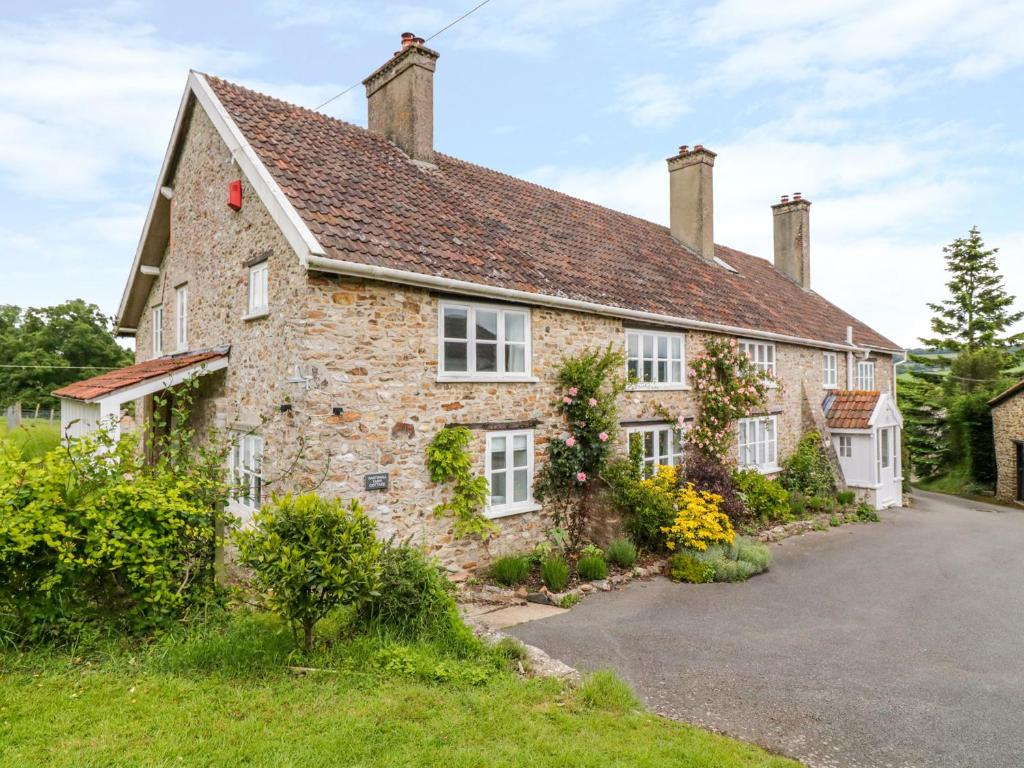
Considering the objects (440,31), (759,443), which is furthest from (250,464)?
(759,443)

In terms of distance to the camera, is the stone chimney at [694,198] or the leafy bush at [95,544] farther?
the stone chimney at [694,198]

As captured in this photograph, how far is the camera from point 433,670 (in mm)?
5785

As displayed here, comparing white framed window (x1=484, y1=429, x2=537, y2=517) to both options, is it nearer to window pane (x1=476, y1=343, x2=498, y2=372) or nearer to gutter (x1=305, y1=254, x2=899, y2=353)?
window pane (x1=476, y1=343, x2=498, y2=372)

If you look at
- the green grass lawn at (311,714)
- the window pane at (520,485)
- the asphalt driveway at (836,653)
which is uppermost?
the window pane at (520,485)

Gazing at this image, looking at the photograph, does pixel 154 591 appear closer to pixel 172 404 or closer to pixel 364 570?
pixel 364 570

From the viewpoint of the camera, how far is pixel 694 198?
1998cm

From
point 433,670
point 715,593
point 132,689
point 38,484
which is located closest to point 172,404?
point 38,484

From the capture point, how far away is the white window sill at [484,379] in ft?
31.7

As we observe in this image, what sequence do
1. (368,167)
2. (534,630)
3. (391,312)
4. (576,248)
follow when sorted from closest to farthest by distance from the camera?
(534,630) → (391,312) → (368,167) → (576,248)

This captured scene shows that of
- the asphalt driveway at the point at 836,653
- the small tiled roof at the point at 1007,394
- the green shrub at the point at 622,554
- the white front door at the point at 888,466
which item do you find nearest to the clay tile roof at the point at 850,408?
the white front door at the point at 888,466

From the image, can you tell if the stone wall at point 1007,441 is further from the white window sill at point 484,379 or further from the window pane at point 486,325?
the window pane at point 486,325

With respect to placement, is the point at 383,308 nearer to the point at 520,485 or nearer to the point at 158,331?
the point at 520,485

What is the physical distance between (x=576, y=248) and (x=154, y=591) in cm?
1104

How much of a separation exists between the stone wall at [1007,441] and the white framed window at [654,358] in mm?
18177
